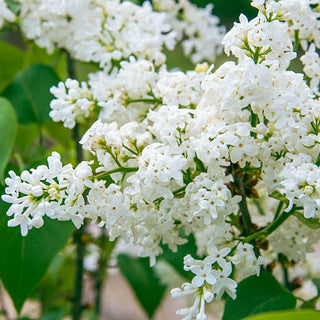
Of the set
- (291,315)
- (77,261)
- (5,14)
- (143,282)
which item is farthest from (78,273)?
(291,315)

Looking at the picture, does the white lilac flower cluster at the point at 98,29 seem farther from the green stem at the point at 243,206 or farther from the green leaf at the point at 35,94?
the green stem at the point at 243,206

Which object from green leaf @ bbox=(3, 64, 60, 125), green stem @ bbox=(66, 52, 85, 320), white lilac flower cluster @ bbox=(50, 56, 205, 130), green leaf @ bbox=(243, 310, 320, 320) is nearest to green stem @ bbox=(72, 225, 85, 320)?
green stem @ bbox=(66, 52, 85, 320)

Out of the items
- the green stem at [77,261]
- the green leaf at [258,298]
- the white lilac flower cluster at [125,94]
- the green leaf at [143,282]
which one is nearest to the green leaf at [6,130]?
the white lilac flower cluster at [125,94]

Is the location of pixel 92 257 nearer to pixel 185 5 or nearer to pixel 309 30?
pixel 185 5

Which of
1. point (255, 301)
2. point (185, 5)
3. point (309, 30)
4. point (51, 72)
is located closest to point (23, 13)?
point (51, 72)

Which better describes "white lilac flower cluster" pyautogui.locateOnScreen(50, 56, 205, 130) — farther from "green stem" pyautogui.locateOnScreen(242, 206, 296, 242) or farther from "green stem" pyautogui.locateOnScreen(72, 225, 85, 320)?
"green stem" pyautogui.locateOnScreen(72, 225, 85, 320)
